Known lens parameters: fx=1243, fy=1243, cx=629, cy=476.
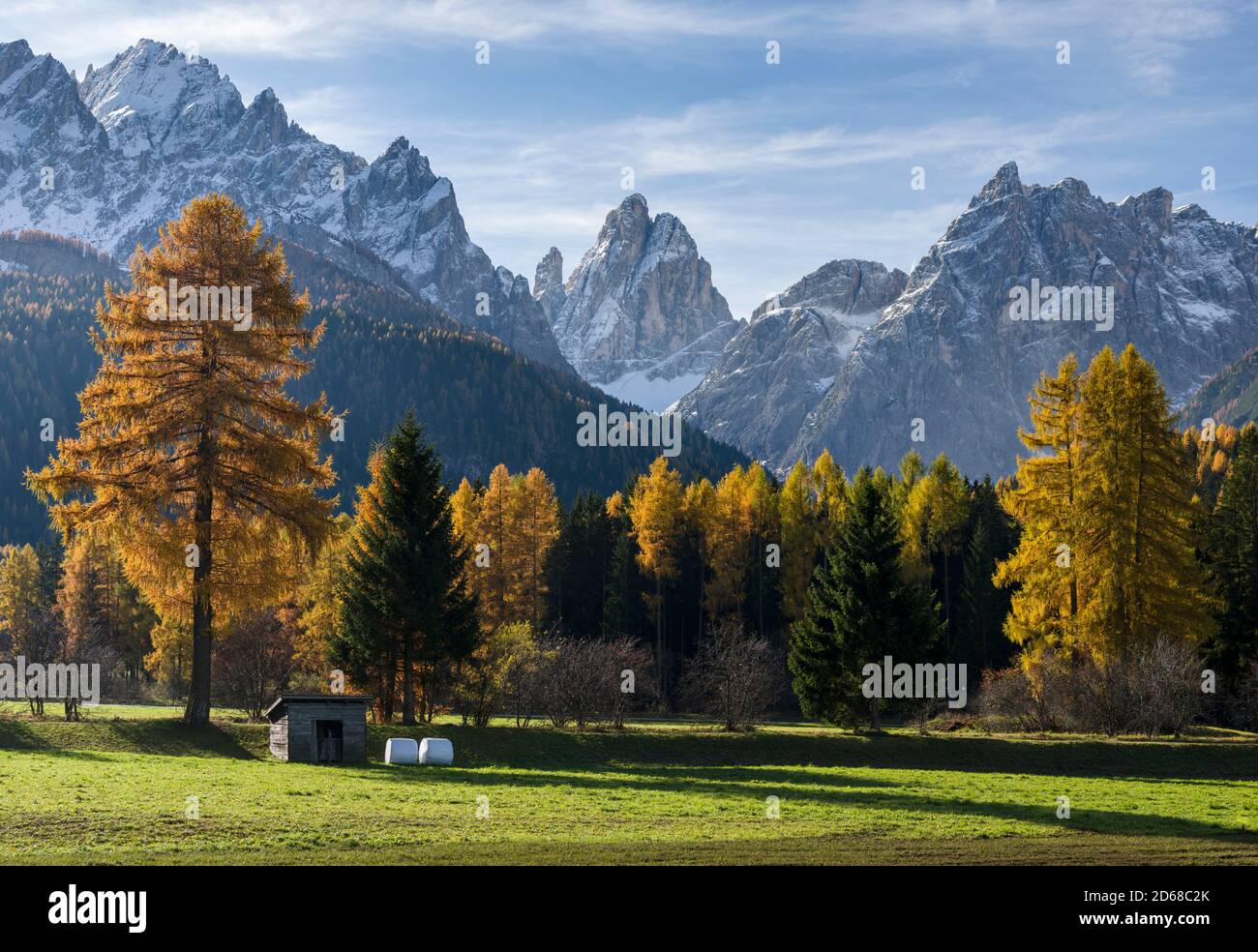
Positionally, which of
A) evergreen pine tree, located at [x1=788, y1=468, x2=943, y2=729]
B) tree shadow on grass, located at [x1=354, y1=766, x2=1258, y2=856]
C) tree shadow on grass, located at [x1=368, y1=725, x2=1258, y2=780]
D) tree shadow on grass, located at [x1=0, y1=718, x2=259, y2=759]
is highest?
evergreen pine tree, located at [x1=788, y1=468, x2=943, y2=729]

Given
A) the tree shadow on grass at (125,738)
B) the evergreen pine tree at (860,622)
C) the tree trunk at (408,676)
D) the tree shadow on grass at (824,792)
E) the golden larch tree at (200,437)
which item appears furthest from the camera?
the evergreen pine tree at (860,622)

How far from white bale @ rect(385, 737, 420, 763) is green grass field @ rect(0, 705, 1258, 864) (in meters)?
0.67

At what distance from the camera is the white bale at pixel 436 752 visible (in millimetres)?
36188

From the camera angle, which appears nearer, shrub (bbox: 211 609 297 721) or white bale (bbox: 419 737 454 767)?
white bale (bbox: 419 737 454 767)

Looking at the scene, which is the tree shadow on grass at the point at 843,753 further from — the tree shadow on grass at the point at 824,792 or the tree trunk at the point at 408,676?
the tree shadow on grass at the point at 824,792

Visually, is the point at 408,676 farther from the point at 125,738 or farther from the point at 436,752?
the point at 125,738

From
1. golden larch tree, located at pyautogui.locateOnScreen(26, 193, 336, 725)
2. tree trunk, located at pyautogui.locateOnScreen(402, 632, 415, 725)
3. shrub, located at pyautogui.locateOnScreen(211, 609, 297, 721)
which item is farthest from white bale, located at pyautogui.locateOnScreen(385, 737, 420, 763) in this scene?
shrub, located at pyautogui.locateOnScreen(211, 609, 297, 721)

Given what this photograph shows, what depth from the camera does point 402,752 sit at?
3622 cm

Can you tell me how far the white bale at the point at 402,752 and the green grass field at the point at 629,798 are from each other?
26.4 inches

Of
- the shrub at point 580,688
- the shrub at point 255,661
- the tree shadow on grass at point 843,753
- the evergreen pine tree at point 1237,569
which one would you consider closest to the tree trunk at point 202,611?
the tree shadow on grass at point 843,753

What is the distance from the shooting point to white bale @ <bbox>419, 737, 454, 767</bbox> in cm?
3619

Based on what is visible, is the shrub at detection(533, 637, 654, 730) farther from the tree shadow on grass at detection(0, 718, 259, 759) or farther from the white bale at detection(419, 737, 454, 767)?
the tree shadow on grass at detection(0, 718, 259, 759)

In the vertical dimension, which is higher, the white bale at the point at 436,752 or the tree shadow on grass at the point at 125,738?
the tree shadow on grass at the point at 125,738
